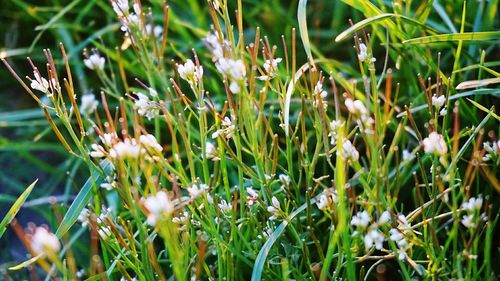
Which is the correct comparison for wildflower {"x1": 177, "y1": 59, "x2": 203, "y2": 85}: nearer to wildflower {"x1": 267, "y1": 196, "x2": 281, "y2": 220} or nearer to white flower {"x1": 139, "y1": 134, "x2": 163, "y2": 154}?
white flower {"x1": 139, "y1": 134, "x2": 163, "y2": 154}

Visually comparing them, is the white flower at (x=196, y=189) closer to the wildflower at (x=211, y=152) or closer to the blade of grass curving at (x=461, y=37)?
the wildflower at (x=211, y=152)

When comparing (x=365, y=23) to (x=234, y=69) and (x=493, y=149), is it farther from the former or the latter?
(x=234, y=69)

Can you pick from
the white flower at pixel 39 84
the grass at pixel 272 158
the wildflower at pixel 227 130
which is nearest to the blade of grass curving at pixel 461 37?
the grass at pixel 272 158

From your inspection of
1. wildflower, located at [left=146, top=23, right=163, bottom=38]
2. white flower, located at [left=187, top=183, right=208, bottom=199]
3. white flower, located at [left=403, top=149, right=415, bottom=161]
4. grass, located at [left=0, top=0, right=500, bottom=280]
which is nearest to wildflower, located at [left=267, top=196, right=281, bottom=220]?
grass, located at [left=0, top=0, right=500, bottom=280]

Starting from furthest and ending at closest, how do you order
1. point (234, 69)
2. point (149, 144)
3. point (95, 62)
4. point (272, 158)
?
point (272, 158) → point (95, 62) → point (149, 144) → point (234, 69)

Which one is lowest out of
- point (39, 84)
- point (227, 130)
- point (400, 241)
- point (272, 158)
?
point (272, 158)

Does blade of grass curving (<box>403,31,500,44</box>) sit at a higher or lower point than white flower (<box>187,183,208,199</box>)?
higher

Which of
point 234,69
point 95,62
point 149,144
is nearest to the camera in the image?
point 234,69

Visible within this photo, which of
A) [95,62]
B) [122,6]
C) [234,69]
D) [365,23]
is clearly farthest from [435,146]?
[95,62]

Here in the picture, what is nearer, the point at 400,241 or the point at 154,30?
the point at 400,241
